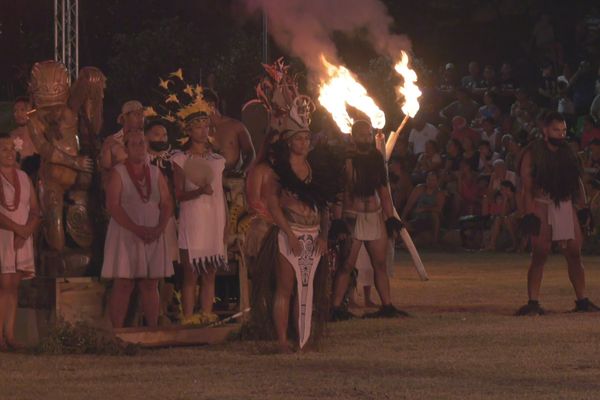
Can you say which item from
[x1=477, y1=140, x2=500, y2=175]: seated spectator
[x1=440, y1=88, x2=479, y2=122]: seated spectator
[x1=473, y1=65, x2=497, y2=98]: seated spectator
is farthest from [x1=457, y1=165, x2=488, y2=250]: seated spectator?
[x1=473, y1=65, x2=497, y2=98]: seated spectator

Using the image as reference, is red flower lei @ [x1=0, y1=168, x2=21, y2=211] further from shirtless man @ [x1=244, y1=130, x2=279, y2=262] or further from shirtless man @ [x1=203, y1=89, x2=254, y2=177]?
shirtless man @ [x1=203, y1=89, x2=254, y2=177]

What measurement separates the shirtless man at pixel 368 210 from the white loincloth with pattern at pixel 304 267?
2510mm

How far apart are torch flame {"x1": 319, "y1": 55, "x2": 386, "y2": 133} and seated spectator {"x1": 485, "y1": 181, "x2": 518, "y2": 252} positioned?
9.13m

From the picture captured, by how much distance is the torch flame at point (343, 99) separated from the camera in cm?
1566

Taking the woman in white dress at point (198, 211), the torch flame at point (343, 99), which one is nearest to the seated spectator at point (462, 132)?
the torch flame at point (343, 99)

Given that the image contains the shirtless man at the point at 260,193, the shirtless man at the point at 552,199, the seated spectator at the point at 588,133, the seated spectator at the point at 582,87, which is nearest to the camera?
the shirtless man at the point at 260,193

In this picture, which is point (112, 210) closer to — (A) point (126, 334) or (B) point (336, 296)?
(A) point (126, 334)

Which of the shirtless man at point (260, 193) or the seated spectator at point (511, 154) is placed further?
the seated spectator at point (511, 154)

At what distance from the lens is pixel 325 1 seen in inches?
1125

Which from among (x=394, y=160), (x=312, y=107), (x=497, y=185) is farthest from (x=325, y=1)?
(x=312, y=107)

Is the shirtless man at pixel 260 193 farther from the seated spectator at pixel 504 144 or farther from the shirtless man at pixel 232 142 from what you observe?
the seated spectator at pixel 504 144

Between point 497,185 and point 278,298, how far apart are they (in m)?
13.6

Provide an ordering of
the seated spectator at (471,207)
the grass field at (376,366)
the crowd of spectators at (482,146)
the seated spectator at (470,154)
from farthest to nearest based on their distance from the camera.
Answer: the seated spectator at (470,154) → the seated spectator at (471,207) → the crowd of spectators at (482,146) → the grass field at (376,366)

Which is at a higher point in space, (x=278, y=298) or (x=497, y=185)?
(x=497, y=185)
